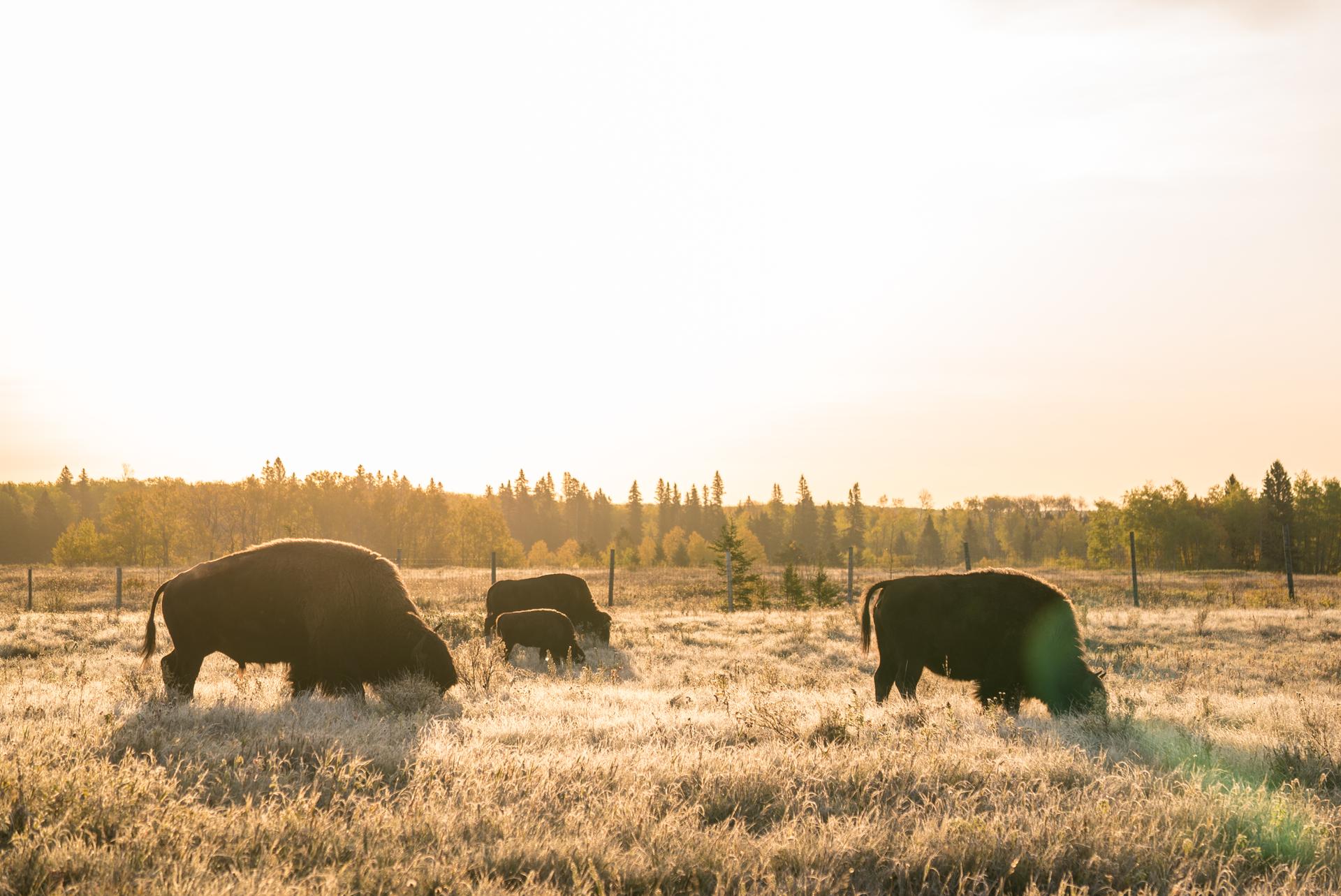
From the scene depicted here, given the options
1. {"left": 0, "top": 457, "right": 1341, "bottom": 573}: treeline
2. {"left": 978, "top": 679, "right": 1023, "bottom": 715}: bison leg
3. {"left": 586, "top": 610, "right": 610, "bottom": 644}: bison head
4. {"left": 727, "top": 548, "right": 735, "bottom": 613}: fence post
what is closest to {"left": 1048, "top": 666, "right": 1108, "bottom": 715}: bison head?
{"left": 978, "top": 679, "right": 1023, "bottom": 715}: bison leg

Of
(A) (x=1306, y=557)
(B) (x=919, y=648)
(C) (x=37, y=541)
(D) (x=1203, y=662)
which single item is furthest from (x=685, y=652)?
(C) (x=37, y=541)

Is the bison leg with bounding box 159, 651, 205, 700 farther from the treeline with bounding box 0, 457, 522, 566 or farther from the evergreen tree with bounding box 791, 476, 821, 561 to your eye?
the evergreen tree with bounding box 791, 476, 821, 561

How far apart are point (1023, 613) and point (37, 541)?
146m

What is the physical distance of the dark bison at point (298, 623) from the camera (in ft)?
29.1

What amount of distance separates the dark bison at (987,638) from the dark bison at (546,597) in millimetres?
9922

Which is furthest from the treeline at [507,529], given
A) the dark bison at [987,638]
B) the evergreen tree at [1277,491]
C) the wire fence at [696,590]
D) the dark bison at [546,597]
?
the dark bison at [987,638]

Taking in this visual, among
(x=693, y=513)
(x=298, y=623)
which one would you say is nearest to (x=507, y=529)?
(x=693, y=513)

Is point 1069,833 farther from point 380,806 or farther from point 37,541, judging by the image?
point 37,541

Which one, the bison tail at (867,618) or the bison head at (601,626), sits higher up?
the bison tail at (867,618)

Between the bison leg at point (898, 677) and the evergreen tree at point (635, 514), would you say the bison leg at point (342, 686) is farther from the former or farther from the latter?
the evergreen tree at point (635, 514)

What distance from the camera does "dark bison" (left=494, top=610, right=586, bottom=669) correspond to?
15359 mm

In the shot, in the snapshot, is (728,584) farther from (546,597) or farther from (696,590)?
(696,590)

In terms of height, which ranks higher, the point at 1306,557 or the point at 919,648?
the point at 919,648

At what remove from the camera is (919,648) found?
978cm
